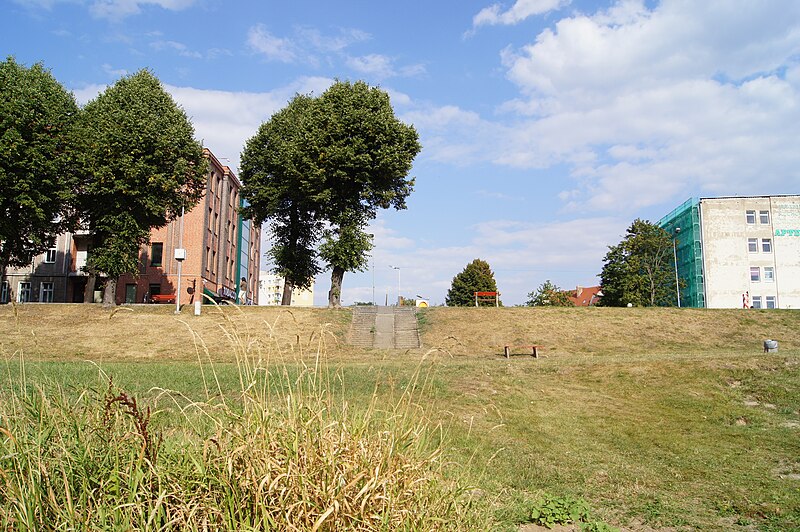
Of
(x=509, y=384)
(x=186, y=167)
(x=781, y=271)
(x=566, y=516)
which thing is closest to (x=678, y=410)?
(x=509, y=384)

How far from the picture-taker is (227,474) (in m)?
3.54

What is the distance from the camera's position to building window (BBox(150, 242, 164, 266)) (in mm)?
54094

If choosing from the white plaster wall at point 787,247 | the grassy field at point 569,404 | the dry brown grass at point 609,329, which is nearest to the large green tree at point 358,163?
the dry brown grass at point 609,329

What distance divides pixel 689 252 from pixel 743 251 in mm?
5421

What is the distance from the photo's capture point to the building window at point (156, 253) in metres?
54.1

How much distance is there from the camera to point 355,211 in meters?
35.9

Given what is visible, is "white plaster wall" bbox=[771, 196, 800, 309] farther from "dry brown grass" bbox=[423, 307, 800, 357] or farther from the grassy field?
the grassy field

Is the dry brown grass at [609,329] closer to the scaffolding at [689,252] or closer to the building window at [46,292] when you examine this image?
the scaffolding at [689,252]

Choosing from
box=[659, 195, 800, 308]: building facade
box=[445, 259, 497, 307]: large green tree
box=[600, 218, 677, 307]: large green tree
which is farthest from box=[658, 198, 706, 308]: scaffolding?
box=[445, 259, 497, 307]: large green tree

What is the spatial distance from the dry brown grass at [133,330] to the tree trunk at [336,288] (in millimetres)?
1096

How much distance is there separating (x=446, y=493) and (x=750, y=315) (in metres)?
33.5

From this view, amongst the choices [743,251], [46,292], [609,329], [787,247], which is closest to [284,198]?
[609,329]

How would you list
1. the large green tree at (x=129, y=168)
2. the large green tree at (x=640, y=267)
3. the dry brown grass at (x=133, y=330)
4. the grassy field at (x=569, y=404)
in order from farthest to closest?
1. the large green tree at (x=640, y=267)
2. the large green tree at (x=129, y=168)
3. the dry brown grass at (x=133, y=330)
4. the grassy field at (x=569, y=404)

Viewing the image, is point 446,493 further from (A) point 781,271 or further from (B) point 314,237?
(A) point 781,271
